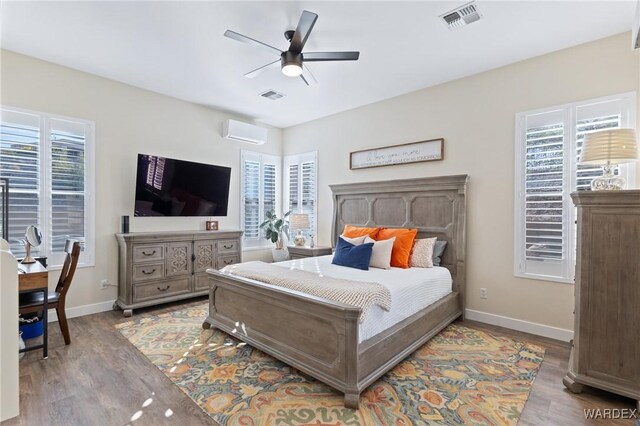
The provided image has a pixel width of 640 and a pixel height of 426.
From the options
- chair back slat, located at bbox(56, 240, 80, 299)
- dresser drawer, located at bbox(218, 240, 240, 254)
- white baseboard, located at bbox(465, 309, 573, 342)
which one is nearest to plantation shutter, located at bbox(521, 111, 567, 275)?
white baseboard, located at bbox(465, 309, 573, 342)

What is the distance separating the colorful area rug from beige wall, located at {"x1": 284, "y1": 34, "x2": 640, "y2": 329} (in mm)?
601

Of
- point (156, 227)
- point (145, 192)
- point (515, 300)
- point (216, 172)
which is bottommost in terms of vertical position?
point (515, 300)

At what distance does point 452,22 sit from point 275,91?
96.5 inches

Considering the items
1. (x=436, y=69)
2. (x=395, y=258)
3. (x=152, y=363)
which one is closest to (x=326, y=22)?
(x=436, y=69)

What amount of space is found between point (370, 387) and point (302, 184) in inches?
162

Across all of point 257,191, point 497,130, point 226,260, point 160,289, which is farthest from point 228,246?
point 497,130

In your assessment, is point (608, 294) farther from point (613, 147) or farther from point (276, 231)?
point (276, 231)

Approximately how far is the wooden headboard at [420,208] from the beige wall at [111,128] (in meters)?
2.54

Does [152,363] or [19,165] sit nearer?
[152,363]

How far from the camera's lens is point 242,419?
2031mm

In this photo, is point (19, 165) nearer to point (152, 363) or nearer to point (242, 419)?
point (152, 363)

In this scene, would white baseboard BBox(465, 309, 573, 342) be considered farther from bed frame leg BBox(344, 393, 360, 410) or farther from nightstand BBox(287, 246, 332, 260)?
bed frame leg BBox(344, 393, 360, 410)

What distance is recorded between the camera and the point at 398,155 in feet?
15.2

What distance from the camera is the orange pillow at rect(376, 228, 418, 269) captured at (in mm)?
3768
